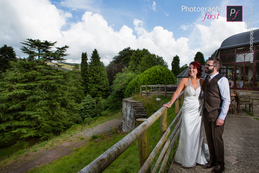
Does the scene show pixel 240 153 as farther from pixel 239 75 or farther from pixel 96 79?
pixel 96 79

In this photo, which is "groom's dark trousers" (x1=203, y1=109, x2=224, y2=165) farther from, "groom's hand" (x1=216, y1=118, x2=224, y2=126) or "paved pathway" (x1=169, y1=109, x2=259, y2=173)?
"paved pathway" (x1=169, y1=109, x2=259, y2=173)

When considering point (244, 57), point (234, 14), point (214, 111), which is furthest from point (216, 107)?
point (244, 57)

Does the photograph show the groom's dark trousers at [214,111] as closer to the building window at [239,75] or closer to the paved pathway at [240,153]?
the paved pathway at [240,153]

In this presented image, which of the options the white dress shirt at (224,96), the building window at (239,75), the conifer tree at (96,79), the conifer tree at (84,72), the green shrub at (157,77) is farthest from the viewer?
the conifer tree at (84,72)

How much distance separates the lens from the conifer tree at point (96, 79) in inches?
1565

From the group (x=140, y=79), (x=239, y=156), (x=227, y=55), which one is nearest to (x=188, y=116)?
(x=239, y=156)

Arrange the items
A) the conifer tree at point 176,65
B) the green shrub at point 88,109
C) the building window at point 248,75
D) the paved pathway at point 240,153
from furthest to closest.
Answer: the conifer tree at point 176,65 < the green shrub at point 88,109 < the building window at point 248,75 < the paved pathway at point 240,153

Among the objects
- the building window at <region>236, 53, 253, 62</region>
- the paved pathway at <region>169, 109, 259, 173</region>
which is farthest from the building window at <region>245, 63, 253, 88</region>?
the paved pathway at <region>169, 109, 259, 173</region>

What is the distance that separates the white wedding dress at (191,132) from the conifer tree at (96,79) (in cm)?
3807

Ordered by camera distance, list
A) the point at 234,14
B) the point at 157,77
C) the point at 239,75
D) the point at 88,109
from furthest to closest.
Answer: the point at 88,109 → the point at 157,77 → the point at 239,75 → the point at 234,14

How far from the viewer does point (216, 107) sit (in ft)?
7.43

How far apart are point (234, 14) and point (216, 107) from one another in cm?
1242

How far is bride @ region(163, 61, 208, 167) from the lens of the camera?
2.42 metres

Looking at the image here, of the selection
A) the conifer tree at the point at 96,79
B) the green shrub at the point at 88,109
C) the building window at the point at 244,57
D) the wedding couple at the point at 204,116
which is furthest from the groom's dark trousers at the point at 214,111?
the conifer tree at the point at 96,79
